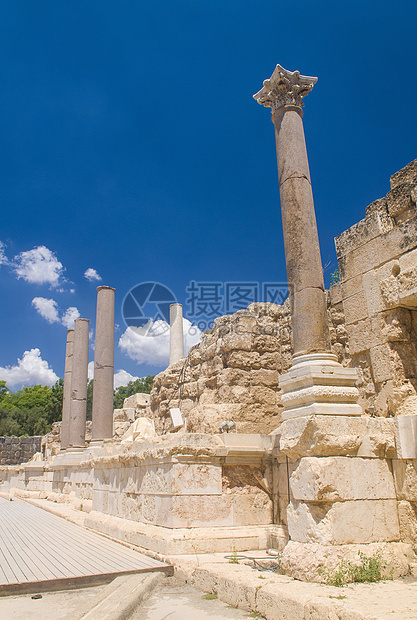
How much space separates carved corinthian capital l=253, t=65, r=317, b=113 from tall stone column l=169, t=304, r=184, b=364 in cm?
1370

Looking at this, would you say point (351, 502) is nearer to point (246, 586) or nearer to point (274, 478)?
point (246, 586)

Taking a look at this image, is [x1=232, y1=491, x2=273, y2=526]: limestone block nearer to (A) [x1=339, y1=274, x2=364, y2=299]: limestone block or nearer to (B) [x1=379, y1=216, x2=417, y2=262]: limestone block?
(A) [x1=339, y1=274, x2=364, y2=299]: limestone block

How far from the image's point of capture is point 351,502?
4.69 m

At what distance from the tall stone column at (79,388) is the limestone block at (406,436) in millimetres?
13552

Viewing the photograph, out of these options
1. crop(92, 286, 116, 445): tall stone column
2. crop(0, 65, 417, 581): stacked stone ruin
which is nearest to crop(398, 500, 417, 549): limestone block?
crop(0, 65, 417, 581): stacked stone ruin

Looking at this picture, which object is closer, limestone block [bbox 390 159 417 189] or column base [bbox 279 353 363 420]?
column base [bbox 279 353 363 420]

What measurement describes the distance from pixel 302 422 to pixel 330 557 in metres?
1.20

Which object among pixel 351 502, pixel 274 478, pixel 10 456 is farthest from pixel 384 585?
pixel 10 456

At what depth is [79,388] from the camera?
17438 mm

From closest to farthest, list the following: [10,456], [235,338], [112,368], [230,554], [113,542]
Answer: [230,554] < [113,542] < [235,338] < [112,368] < [10,456]

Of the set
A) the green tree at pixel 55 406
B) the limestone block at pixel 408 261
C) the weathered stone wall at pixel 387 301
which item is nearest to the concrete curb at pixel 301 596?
the weathered stone wall at pixel 387 301

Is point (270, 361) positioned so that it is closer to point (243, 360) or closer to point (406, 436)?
point (243, 360)

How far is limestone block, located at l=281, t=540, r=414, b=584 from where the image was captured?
4363 millimetres

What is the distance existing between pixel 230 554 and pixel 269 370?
3284 mm
